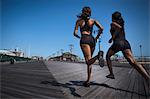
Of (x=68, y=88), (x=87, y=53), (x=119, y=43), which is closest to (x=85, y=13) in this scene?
(x=87, y=53)

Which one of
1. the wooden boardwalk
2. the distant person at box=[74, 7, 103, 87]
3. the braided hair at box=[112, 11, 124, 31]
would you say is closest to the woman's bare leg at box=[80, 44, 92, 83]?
the distant person at box=[74, 7, 103, 87]

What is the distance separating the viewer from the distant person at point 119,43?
4.53 metres

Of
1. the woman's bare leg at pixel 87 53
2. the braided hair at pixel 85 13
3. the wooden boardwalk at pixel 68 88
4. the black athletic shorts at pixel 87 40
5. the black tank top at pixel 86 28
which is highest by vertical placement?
the braided hair at pixel 85 13

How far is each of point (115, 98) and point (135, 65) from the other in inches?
49.2

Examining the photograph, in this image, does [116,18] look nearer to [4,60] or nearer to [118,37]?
[118,37]

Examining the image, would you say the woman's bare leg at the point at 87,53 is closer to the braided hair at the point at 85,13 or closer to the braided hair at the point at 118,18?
the braided hair at the point at 85,13

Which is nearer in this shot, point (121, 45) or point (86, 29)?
point (121, 45)

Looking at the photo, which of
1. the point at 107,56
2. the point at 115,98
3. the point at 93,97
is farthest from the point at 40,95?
the point at 107,56

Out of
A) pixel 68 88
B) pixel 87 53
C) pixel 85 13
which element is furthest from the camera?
pixel 85 13

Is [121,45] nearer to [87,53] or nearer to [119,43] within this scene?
[119,43]

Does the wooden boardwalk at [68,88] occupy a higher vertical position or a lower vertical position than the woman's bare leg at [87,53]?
lower

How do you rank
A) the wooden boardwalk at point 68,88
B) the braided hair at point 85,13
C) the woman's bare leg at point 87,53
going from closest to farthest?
the wooden boardwalk at point 68,88 → the woman's bare leg at point 87,53 → the braided hair at point 85,13

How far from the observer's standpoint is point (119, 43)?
4652mm

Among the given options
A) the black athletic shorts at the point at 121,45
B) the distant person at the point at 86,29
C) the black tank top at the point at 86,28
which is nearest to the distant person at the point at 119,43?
the black athletic shorts at the point at 121,45
